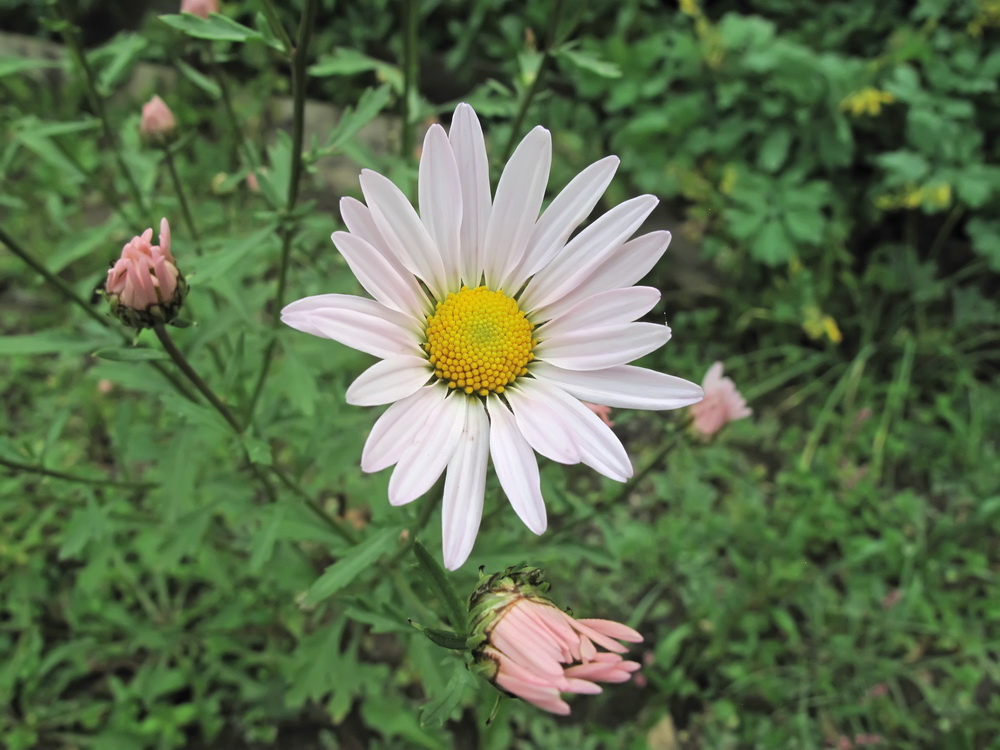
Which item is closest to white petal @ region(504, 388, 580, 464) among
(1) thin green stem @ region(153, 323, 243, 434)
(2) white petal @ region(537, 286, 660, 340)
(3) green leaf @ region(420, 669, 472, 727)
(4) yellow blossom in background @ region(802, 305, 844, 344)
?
(2) white petal @ region(537, 286, 660, 340)

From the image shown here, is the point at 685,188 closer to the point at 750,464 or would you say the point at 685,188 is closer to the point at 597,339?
the point at 750,464

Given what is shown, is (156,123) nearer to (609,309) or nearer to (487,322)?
(487,322)

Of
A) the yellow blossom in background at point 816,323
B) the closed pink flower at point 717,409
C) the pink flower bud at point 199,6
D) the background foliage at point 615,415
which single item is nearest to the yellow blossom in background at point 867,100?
the background foliage at point 615,415

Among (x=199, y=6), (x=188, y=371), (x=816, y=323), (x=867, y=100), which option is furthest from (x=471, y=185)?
(x=867, y=100)

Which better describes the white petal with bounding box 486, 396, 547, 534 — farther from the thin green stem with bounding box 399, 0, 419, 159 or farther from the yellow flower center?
the thin green stem with bounding box 399, 0, 419, 159

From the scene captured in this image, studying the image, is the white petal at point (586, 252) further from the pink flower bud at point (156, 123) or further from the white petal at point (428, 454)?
the pink flower bud at point (156, 123)

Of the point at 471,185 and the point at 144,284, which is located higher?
the point at 471,185
